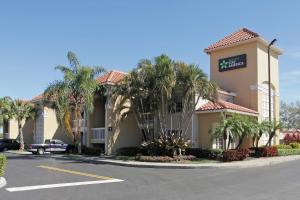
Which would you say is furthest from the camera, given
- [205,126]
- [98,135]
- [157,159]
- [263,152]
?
[98,135]

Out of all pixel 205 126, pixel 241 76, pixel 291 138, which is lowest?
pixel 291 138

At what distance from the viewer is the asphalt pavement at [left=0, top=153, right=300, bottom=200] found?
39.9 feet

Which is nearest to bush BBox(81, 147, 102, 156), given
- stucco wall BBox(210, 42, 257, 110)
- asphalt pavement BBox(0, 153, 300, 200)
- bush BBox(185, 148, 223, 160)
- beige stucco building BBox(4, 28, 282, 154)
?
beige stucco building BBox(4, 28, 282, 154)

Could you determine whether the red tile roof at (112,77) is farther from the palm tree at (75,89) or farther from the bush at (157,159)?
the bush at (157,159)

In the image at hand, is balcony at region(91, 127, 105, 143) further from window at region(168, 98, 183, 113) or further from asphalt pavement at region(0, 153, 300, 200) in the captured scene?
asphalt pavement at region(0, 153, 300, 200)

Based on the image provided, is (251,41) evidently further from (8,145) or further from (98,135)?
(8,145)

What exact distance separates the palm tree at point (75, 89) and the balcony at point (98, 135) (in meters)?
1.96

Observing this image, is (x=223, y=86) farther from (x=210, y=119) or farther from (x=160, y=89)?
(x=160, y=89)

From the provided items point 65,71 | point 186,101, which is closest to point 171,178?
point 186,101

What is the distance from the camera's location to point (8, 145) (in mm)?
42156

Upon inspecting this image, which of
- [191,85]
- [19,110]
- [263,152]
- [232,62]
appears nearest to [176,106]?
[191,85]

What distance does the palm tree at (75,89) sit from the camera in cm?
3025

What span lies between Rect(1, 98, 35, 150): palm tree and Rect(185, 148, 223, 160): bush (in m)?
20.4

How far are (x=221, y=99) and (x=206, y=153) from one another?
702cm
